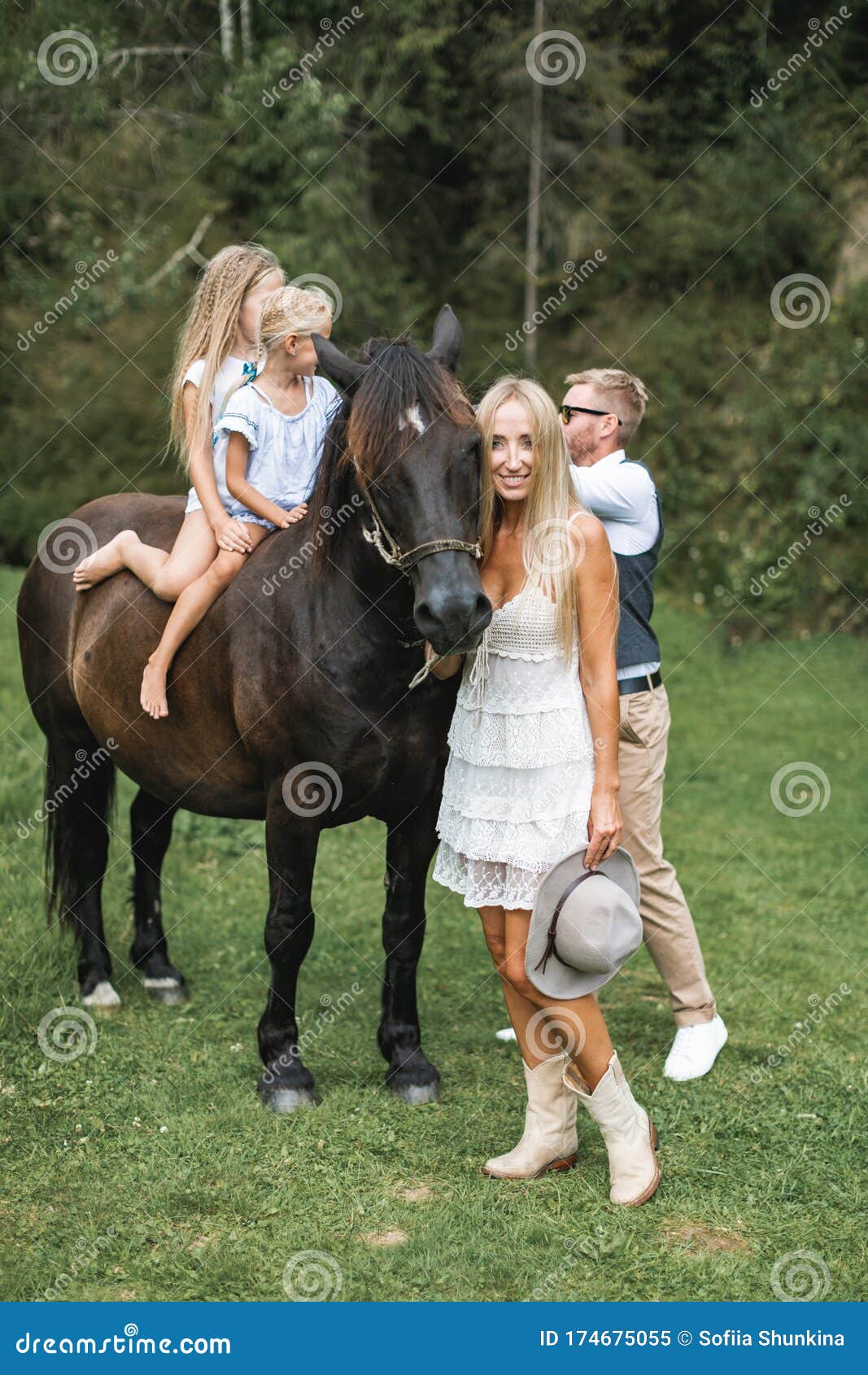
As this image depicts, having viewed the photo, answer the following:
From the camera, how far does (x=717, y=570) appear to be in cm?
1298

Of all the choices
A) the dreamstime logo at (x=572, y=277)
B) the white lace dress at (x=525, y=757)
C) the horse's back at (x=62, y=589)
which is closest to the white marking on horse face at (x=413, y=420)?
the white lace dress at (x=525, y=757)

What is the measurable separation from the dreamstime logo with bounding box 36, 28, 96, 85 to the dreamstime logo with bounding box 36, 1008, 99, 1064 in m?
9.78

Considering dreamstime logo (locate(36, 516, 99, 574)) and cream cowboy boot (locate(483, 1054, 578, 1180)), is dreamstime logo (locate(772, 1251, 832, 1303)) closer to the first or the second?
cream cowboy boot (locate(483, 1054, 578, 1180))

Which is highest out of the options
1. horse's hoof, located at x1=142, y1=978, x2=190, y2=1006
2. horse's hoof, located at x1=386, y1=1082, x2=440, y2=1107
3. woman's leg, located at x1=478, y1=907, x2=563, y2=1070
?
woman's leg, located at x1=478, y1=907, x2=563, y2=1070

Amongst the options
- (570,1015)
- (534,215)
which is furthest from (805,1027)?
(534,215)

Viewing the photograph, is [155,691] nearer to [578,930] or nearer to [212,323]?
[212,323]

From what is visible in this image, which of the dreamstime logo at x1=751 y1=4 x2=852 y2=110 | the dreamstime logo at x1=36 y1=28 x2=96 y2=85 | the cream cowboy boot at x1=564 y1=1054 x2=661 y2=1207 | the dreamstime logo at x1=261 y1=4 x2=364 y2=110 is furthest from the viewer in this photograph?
the dreamstime logo at x1=751 y1=4 x2=852 y2=110

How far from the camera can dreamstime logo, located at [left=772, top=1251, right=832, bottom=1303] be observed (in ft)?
9.66

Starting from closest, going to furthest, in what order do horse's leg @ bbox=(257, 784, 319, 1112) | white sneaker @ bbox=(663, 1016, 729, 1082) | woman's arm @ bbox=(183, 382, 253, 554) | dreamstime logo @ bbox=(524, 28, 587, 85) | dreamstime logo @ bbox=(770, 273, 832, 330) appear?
horse's leg @ bbox=(257, 784, 319, 1112) < woman's arm @ bbox=(183, 382, 253, 554) < white sneaker @ bbox=(663, 1016, 729, 1082) < dreamstime logo @ bbox=(770, 273, 832, 330) < dreamstime logo @ bbox=(524, 28, 587, 85)

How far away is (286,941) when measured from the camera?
3.99 meters

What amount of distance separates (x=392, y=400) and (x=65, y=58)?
10.8 m

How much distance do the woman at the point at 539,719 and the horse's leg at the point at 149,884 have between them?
214cm

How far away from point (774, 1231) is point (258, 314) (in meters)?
3.24

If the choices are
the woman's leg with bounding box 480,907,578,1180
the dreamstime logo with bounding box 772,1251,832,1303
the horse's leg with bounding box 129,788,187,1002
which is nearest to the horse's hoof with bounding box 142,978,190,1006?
the horse's leg with bounding box 129,788,187,1002
